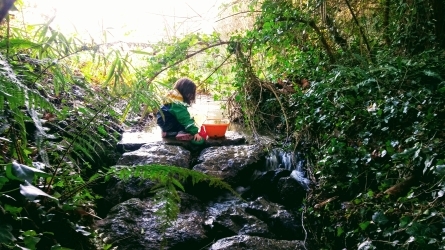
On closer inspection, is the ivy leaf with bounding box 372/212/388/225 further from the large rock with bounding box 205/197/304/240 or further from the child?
the child

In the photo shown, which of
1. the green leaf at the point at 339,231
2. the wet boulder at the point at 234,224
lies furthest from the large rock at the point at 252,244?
the green leaf at the point at 339,231

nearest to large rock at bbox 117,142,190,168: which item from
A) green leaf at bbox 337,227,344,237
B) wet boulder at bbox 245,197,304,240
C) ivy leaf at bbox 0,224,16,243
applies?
wet boulder at bbox 245,197,304,240

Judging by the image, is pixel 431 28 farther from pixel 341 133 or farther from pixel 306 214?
pixel 306 214

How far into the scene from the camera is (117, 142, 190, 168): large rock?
4.34 metres

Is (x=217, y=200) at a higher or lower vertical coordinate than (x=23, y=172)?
lower

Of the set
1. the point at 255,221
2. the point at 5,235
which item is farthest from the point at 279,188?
the point at 5,235

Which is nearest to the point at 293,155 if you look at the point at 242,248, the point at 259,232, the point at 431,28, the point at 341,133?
the point at 341,133

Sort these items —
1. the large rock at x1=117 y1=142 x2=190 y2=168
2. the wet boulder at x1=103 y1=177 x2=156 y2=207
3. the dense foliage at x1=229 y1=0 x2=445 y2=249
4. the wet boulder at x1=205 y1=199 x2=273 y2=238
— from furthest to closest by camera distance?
the large rock at x1=117 y1=142 x2=190 y2=168 < the wet boulder at x1=103 y1=177 x2=156 y2=207 < the wet boulder at x1=205 y1=199 x2=273 y2=238 < the dense foliage at x1=229 y1=0 x2=445 y2=249

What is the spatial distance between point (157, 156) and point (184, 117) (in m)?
0.76

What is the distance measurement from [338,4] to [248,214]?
3.42 meters

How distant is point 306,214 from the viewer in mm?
3541

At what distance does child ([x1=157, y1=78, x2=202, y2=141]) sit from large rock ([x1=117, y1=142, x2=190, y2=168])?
333mm

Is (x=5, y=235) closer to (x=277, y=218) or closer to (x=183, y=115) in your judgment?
(x=277, y=218)

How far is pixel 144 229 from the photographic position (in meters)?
3.31
